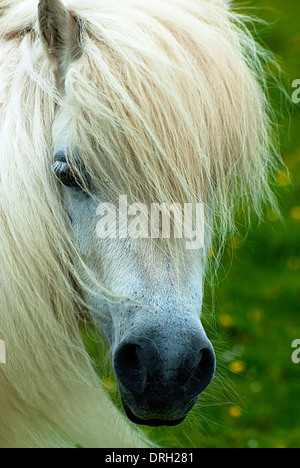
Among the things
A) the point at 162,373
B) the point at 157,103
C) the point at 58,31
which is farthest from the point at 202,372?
the point at 58,31

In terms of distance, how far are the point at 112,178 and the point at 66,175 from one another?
0.14 m

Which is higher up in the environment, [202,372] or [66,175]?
[66,175]

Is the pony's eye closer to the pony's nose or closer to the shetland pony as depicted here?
the shetland pony

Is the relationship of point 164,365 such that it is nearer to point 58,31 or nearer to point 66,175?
point 66,175

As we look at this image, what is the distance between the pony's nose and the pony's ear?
0.86 meters

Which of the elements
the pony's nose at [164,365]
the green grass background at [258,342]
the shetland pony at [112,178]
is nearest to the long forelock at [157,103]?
the shetland pony at [112,178]

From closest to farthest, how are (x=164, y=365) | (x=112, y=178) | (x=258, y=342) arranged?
(x=164, y=365) < (x=112, y=178) < (x=258, y=342)

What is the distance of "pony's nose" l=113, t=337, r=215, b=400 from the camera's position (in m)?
1.54

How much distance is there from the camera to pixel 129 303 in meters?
1.60

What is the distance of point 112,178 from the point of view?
1666 millimetres

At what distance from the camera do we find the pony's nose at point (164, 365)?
1.54 meters

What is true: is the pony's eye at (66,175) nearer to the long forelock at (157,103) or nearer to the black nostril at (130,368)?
the long forelock at (157,103)

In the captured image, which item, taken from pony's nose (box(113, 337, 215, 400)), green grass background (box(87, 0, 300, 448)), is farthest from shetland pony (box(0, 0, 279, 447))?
green grass background (box(87, 0, 300, 448))
